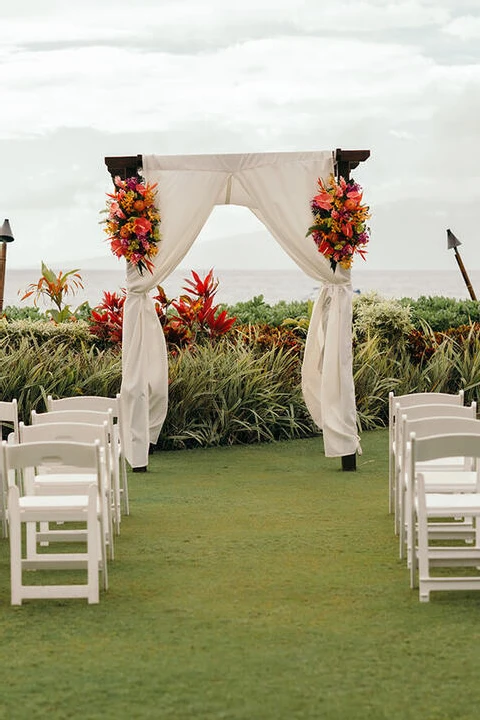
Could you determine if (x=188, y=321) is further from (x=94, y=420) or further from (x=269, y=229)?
(x=94, y=420)

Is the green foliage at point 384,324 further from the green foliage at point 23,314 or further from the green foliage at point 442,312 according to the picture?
the green foliage at point 23,314

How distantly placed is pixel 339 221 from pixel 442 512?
4.36 meters

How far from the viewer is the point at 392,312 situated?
1375cm

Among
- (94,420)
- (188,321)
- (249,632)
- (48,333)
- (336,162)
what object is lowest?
(249,632)

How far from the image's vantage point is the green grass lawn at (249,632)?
14.2 ft

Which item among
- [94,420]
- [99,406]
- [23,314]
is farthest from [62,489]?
[23,314]

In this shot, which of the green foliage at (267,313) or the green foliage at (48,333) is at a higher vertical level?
the green foliage at (267,313)

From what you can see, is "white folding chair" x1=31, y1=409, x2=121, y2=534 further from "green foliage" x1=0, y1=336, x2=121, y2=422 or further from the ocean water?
the ocean water

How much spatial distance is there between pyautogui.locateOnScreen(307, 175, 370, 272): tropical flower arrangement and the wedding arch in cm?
16

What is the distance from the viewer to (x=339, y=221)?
383 inches

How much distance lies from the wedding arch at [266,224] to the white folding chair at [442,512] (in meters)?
3.97

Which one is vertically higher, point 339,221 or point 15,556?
point 339,221

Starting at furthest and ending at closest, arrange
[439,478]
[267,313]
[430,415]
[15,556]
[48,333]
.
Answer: [267,313] → [48,333] → [430,415] → [439,478] → [15,556]

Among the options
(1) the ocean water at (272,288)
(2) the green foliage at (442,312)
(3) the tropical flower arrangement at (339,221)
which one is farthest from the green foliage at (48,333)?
(1) the ocean water at (272,288)
